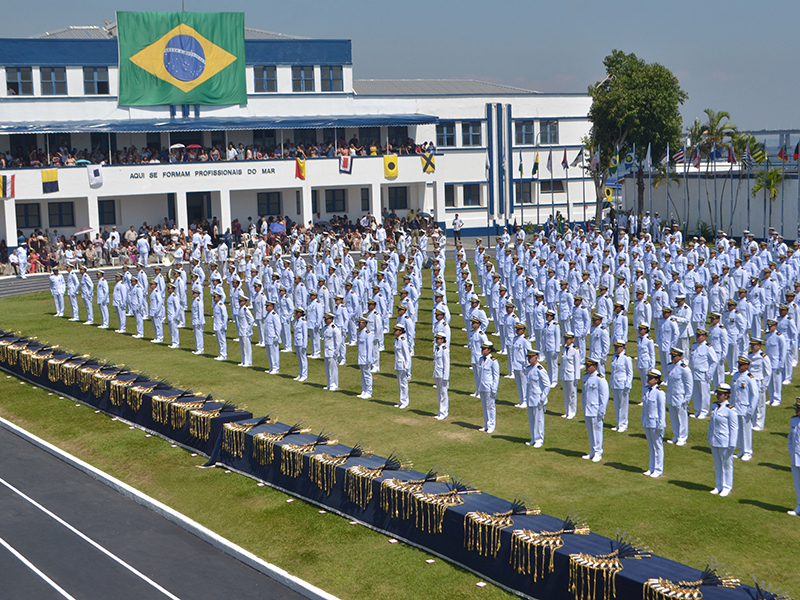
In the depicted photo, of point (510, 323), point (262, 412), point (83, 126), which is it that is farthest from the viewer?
point (83, 126)

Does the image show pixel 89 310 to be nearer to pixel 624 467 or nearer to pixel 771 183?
pixel 624 467

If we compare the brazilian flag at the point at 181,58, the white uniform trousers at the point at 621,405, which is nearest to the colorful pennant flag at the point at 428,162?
the brazilian flag at the point at 181,58

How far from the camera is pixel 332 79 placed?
4975 centimetres

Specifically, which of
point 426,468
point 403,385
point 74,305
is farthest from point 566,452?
point 74,305

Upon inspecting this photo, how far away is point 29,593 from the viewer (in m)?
11.3

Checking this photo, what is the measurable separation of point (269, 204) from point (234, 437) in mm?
34426

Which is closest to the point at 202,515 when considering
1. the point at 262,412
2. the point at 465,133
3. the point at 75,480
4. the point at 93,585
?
the point at 93,585

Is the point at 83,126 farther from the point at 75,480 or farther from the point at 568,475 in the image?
the point at 568,475

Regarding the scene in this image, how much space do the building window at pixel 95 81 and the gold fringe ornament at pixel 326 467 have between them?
121ft

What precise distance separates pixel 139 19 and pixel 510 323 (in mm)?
32559

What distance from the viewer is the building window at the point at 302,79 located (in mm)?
49031

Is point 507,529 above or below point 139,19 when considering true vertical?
below

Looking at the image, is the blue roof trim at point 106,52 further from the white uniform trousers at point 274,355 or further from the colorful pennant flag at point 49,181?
A: the white uniform trousers at point 274,355

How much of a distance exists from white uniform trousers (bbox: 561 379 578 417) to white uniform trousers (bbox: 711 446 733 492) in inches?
173
